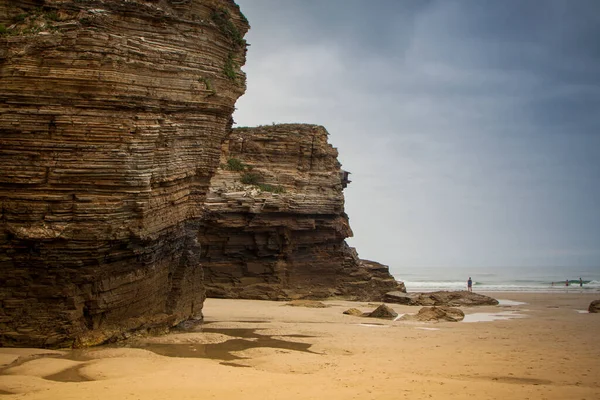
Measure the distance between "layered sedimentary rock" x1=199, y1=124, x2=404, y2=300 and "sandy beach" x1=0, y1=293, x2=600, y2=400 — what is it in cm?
1232

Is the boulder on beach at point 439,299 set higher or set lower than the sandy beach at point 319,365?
higher

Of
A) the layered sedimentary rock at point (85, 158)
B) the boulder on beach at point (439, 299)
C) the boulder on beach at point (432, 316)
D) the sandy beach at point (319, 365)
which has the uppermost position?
the layered sedimentary rock at point (85, 158)

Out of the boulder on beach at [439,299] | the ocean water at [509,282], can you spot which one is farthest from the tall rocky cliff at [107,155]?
the ocean water at [509,282]

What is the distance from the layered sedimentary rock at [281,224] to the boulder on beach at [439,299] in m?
2.57

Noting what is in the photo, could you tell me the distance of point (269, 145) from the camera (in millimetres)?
37562

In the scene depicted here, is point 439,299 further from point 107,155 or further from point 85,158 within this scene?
point 85,158

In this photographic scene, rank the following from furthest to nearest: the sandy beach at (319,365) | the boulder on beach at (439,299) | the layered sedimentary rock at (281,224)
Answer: the boulder on beach at (439,299) < the layered sedimentary rock at (281,224) < the sandy beach at (319,365)

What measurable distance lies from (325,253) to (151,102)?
22.3 m

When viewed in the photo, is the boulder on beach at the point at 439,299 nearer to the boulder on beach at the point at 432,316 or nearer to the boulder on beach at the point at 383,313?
the boulder on beach at the point at 432,316

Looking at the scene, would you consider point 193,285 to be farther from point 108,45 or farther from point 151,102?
point 108,45

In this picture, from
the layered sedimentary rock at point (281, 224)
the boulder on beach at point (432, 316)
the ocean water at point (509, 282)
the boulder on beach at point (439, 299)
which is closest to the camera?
the boulder on beach at point (432, 316)

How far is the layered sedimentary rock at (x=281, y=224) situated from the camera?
3341 centimetres

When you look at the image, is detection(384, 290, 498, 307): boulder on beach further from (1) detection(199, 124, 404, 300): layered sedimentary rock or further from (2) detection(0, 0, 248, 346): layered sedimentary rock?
(2) detection(0, 0, 248, 346): layered sedimentary rock

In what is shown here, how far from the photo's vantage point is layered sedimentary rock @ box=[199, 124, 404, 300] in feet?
110
